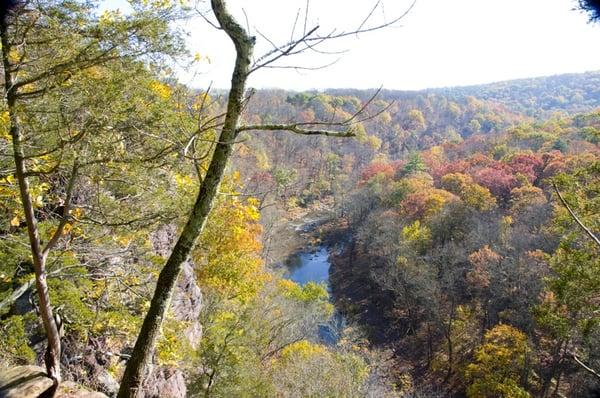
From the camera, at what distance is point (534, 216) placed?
26.4 meters

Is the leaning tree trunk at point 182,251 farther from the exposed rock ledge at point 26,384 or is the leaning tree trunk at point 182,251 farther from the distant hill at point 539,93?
the distant hill at point 539,93

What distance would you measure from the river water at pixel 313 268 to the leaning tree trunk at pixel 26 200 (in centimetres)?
2433

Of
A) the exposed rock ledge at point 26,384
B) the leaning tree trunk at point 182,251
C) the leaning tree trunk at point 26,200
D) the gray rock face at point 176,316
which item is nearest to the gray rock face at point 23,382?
the exposed rock ledge at point 26,384

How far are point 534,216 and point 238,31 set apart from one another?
27.9 metres

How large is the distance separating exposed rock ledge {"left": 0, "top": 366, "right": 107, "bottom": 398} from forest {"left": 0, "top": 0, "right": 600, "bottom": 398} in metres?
0.03

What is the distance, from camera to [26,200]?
404cm

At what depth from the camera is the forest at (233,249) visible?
3.61 m

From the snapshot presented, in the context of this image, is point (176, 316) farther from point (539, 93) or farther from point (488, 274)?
point (539, 93)

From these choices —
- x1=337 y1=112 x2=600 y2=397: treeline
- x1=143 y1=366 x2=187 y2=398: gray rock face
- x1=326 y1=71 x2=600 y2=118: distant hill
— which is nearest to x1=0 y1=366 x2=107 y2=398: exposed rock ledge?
x1=143 y1=366 x2=187 y2=398: gray rock face

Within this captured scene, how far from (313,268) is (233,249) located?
23161mm

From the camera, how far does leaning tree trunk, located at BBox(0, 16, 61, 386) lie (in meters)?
3.47

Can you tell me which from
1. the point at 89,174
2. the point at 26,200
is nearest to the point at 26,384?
the point at 26,200

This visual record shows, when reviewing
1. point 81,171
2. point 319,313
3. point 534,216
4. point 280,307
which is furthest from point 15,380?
point 534,216

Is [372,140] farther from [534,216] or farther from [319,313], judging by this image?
[319,313]
